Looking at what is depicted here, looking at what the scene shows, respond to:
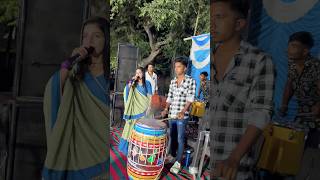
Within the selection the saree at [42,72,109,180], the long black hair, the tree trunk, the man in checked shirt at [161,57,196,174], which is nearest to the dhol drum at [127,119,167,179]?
the man in checked shirt at [161,57,196,174]

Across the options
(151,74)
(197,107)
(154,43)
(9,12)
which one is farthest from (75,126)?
(197,107)

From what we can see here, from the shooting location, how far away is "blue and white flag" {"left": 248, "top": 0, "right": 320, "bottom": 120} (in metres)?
1.43

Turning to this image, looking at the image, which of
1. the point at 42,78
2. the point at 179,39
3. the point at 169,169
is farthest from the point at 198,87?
the point at 42,78

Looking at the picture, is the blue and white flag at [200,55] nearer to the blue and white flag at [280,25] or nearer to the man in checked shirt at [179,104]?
the man in checked shirt at [179,104]

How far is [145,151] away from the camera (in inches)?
106

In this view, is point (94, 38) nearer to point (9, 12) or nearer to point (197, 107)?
point (9, 12)

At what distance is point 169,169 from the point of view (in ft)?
9.61

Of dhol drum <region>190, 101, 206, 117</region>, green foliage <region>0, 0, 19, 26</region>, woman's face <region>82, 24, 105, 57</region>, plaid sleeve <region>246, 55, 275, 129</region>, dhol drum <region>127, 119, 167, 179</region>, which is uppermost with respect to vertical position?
green foliage <region>0, 0, 19, 26</region>

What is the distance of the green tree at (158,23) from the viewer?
177 cm

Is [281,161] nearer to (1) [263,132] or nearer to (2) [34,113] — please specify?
(1) [263,132]

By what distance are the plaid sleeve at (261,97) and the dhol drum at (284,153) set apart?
0.16 metres

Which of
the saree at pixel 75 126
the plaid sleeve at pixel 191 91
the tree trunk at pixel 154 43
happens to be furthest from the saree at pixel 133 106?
the saree at pixel 75 126

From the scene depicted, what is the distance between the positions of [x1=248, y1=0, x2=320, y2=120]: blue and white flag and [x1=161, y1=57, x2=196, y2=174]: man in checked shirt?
0.69 metres

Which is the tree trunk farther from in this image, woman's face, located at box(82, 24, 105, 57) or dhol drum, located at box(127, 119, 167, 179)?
dhol drum, located at box(127, 119, 167, 179)
